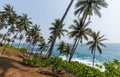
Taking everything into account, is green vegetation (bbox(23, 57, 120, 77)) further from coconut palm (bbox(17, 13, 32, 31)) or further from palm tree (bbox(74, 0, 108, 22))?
coconut palm (bbox(17, 13, 32, 31))

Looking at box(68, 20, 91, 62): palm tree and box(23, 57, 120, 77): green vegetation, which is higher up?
box(68, 20, 91, 62): palm tree

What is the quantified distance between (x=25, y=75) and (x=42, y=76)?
7.00 feet

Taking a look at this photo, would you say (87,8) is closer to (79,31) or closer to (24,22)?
(79,31)

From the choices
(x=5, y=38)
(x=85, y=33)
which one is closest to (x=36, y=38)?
(x=5, y=38)

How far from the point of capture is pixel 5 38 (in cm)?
8738

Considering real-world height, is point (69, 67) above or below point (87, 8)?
below

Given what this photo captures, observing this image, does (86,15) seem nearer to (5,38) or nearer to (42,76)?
(42,76)

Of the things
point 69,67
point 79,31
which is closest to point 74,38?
point 79,31

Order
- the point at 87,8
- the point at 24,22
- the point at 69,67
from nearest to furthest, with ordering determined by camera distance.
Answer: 1. the point at 69,67
2. the point at 87,8
3. the point at 24,22

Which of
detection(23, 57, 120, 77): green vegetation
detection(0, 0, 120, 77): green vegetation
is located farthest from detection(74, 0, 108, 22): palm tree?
detection(23, 57, 120, 77): green vegetation

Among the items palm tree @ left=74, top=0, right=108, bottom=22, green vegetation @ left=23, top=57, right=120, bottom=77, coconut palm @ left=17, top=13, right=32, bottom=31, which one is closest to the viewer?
green vegetation @ left=23, top=57, right=120, bottom=77

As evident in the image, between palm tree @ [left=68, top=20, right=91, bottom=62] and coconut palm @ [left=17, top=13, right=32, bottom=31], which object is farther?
coconut palm @ [left=17, top=13, right=32, bottom=31]

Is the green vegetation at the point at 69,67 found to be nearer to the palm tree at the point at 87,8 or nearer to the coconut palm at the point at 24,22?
the palm tree at the point at 87,8

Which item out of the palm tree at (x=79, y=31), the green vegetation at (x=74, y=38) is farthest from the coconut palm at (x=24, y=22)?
the palm tree at (x=79, y=31)
